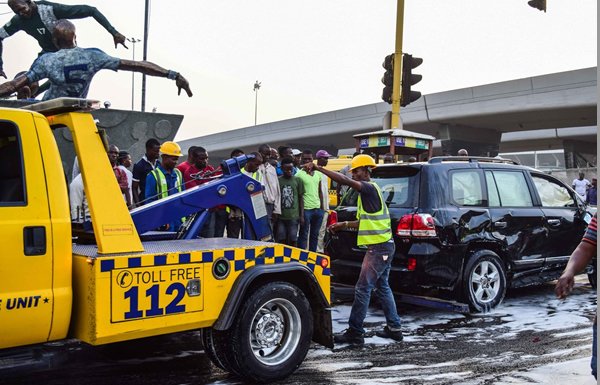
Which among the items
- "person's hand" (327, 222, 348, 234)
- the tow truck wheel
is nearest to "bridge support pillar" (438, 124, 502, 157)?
"person's hand" (327, 222, 348, 234)

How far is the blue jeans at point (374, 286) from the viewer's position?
5621 millimetres

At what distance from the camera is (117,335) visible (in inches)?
147

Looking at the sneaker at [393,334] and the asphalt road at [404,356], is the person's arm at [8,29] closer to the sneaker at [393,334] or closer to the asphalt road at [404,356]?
the asphalt road at [404,356]

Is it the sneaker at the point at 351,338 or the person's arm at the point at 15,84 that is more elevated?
the person's arm at the point at 15,84

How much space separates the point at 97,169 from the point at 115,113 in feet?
17.9

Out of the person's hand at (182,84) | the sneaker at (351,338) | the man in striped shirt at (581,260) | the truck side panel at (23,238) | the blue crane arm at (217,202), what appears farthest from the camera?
the person's hand at (182,84)

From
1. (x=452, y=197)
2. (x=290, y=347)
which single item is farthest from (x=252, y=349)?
(x=452, y=197)

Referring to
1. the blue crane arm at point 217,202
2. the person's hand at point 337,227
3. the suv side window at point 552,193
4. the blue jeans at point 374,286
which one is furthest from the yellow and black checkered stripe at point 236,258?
the suv side window at point 552,193

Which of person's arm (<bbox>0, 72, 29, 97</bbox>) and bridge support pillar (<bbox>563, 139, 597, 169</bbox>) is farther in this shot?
bridge support pillar (<bbox>563, 139, 597, 169</bbox>)

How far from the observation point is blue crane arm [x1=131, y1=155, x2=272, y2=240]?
14.5 ft

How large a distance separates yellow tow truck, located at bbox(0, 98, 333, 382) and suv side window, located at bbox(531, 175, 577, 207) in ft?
14.7

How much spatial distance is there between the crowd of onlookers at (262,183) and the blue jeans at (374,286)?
2.00 metres

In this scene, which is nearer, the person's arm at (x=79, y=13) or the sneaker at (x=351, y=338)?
the sneaker at (x=351, y=338)

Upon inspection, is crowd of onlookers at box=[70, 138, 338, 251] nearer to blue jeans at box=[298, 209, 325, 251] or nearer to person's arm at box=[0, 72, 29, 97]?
blue jeans at box=[298, 209, 325, 251]
